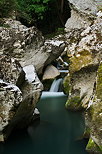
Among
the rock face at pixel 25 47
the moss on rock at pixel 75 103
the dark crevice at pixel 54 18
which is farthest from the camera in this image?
the dark crevice at pixel 54 18

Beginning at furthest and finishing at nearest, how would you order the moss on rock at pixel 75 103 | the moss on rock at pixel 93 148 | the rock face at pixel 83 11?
the rock face at pixel 83 11
the moss on rock at pixel 75 103
the moss on rock at pixel 93 148

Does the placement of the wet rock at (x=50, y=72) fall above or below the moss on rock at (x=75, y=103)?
above

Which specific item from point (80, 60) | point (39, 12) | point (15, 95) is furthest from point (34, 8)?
point (15, 95)

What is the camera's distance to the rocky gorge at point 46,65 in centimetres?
666

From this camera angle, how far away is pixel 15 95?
6719mm

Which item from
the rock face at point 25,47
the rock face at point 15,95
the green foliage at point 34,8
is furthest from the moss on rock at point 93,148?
the green foliage at point 34,8

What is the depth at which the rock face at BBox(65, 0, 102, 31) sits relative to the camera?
1463 cm

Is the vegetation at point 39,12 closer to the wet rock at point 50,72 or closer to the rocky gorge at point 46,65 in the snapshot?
the rocky gorge at point 46,65

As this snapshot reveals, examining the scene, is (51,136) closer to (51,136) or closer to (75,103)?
(51,136)

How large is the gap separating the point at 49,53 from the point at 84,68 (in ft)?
12.6

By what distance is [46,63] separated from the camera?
1301 cm

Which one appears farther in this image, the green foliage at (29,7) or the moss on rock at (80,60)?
the green foliage at (29,7)

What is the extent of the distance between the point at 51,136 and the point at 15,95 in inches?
83.6

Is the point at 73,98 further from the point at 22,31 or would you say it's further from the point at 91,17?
the point at 91,17
